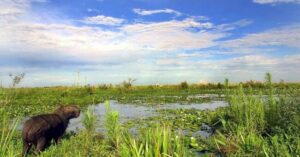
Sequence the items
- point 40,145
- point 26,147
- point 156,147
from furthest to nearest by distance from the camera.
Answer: point 40,145
point 26,147
point 156,147

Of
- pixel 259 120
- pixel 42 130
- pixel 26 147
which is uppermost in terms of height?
pixel 259 120

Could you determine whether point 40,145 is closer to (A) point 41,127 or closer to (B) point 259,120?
(A) point 41,127

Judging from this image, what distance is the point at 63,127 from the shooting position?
855 cm

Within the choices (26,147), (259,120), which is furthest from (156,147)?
(259,120)

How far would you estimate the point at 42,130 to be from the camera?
7301 mm

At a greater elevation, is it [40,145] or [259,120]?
[259,120]

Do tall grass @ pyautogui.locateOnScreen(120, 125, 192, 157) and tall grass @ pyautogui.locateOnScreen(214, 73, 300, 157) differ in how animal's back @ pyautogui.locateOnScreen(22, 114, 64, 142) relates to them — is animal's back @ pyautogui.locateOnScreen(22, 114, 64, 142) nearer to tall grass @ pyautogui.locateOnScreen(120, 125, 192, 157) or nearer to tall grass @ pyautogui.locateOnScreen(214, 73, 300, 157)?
tall grass @ pyautogui.locateOnScreen(120, 125, 192, 157)

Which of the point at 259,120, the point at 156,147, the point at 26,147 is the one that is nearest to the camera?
the point at 156,147

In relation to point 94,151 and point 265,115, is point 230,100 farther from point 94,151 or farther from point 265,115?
point 94,151

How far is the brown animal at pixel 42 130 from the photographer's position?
7.02 metres

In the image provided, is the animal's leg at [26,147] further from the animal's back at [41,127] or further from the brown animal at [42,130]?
the animal's back at [41,127]

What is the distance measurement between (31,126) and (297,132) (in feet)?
16.9

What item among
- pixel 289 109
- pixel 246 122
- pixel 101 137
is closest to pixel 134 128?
pixel 101 137

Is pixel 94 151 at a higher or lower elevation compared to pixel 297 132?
lower
